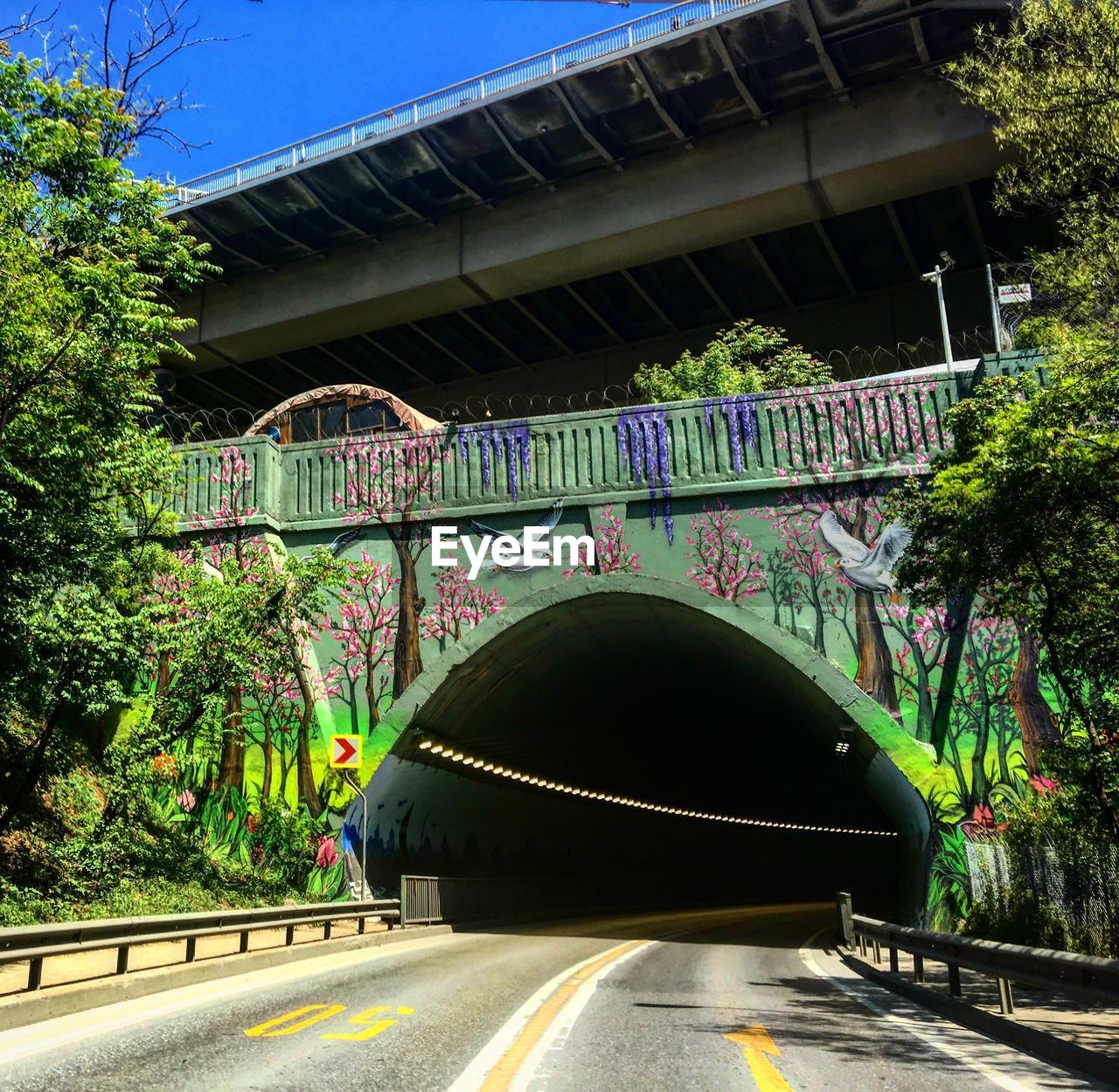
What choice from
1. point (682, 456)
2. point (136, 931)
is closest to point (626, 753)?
point (682, 456)

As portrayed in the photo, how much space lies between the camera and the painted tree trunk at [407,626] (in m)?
23.3

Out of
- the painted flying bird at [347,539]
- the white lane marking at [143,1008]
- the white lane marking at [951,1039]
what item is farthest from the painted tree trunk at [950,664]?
the painted flying bird at [347,539]

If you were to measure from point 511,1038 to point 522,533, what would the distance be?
15.5m

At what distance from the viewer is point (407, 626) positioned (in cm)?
2367

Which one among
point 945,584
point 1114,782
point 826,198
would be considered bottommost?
point 1114,782

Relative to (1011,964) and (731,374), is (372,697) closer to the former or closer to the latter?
(731,374)

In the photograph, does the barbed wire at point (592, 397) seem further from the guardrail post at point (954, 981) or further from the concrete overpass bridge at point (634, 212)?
the guardrail post at point (954, 981)

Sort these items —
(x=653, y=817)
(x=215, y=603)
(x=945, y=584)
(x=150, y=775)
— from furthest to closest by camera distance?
1. (x=653, y=817)
2. (x=150, y=775)
3. (x=215, y=603)
4. (x=945, y=584)

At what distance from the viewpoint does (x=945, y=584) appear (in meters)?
14.7

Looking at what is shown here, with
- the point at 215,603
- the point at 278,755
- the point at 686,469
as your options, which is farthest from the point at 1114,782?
the point at 278,755

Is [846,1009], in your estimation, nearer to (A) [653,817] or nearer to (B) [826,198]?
(B) [826,198]

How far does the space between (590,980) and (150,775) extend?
38.7 feet

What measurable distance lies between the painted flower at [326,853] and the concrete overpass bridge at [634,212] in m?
21.0

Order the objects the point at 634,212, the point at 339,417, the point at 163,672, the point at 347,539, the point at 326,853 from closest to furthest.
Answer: the point at 326,853, the point at 347,539, the point at 163,672, the point at 339,417, the point at 634,212
